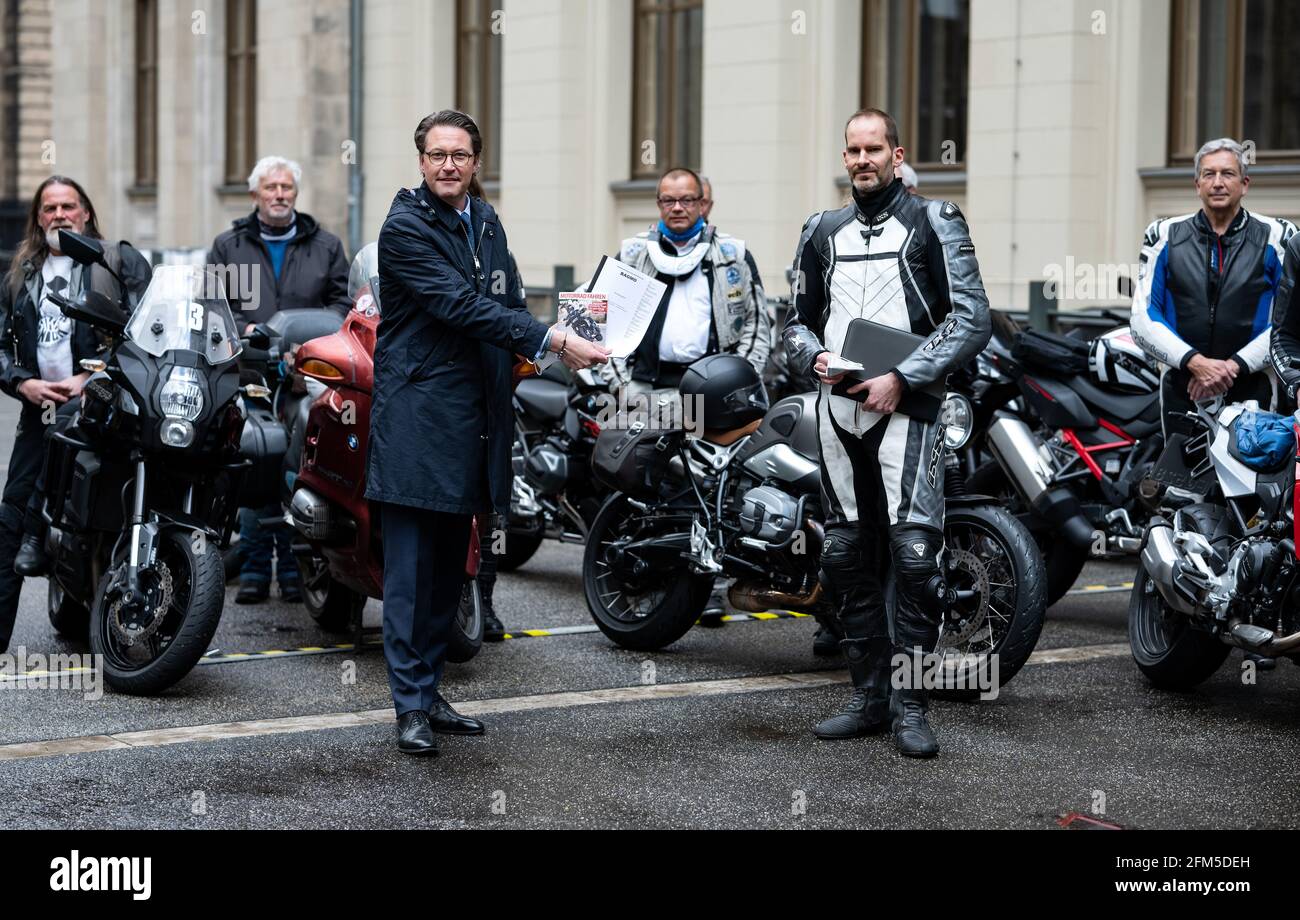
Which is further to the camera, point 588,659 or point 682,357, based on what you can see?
point 682,357

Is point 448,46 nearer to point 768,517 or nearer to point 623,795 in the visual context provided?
point 768,517

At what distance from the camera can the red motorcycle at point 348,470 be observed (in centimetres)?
706

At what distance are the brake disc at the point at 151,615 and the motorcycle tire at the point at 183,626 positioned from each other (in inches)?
1.5

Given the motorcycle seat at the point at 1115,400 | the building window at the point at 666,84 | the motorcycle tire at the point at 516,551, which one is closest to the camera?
the motorcycle seat at the point at 1115,400

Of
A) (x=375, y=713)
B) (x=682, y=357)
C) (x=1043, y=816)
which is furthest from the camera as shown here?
(x=682, y=357)

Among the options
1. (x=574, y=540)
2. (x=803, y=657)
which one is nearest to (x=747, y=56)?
(x=574, y=540)

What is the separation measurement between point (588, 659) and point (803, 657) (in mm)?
810

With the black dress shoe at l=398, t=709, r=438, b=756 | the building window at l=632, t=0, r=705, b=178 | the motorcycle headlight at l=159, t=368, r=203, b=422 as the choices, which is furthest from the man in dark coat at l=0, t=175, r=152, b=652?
the building window at l=632, t=0, r=705, b=178

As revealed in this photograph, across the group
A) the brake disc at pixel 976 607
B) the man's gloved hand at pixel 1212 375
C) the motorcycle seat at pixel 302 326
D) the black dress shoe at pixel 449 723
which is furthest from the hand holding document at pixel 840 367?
the motorcycle seat at pixel 302 326

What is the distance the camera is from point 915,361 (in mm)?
5996

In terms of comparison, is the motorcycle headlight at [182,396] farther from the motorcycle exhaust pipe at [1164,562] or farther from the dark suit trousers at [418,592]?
the motorcycle exhaust pipe at [1164,562]

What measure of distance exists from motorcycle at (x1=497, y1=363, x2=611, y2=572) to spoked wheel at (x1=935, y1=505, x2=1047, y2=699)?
7.92 ft

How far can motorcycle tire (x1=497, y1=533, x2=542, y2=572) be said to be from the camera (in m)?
9.52

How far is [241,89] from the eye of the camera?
23.8m
